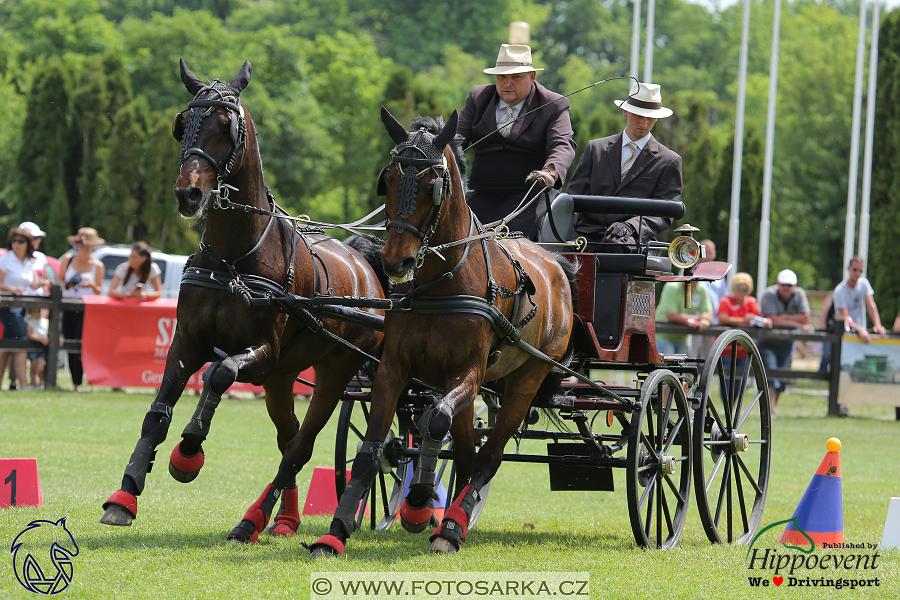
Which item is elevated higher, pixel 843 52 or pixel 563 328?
pixel 843 52

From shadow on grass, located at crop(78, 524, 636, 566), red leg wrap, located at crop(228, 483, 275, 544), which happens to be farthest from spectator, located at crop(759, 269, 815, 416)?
red leg wrap, located at crop(228, 483, 275, 544)

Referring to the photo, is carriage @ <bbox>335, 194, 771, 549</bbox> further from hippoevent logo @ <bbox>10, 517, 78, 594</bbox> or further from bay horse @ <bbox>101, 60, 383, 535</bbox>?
hippoevent logo @ <bbox>10, 517, 78, 594</bbox>

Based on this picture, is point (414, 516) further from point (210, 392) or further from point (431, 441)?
point (210, 392)

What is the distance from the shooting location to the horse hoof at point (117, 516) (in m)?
5.32

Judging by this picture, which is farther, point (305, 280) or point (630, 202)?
point (630, 202)

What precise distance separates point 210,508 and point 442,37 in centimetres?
4583

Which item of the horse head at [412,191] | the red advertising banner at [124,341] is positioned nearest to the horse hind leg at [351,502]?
the horse head at [412,191]

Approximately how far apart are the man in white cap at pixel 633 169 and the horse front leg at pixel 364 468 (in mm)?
2422

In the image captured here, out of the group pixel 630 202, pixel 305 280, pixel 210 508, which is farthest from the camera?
pixel 210 508

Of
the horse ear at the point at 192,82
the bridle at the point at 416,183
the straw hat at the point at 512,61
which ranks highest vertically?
the straw hat at the point at 512,61

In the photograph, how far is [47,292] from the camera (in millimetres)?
13984

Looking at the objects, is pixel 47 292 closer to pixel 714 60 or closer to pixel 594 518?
pixel 594 518

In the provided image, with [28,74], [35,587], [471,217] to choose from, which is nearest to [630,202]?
[471,217]

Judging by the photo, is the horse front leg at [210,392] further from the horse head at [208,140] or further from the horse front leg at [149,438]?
the horse head at [208,140]
